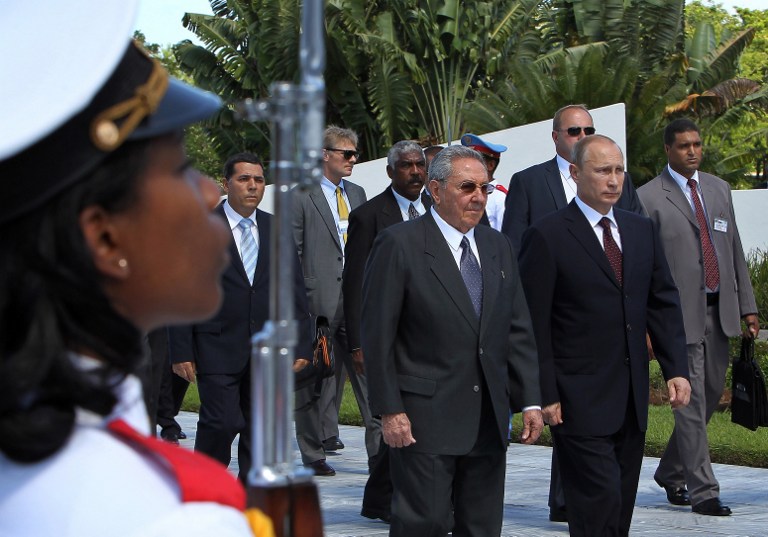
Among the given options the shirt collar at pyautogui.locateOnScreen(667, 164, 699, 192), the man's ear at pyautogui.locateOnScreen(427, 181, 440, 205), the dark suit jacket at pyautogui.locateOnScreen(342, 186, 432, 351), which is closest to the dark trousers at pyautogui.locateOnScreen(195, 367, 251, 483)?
the dark suit jacket at pyautogui.locateOnScreen(342, 186, 432, 351)

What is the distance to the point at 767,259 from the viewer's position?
1758 centimetres

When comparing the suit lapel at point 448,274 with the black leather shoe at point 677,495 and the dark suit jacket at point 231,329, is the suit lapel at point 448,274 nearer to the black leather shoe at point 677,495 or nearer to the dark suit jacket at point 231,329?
the dark suit jacket at point 231,329

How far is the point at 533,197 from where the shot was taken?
8578mm

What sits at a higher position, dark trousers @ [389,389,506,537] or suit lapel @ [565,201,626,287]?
suit lapel @ [565,201,626,287]

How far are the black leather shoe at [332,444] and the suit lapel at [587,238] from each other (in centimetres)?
451

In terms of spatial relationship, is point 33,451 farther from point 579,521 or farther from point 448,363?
point 579,521

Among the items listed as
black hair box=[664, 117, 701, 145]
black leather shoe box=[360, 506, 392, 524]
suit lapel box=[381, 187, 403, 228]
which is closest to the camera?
black leather shoe box=[360, 506, 392, 524]

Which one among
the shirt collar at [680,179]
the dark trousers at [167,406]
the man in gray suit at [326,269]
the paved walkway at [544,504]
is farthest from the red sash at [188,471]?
the dark trousers at [167,406]

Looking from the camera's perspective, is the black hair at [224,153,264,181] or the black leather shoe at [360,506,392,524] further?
the black hair at [224,153,264,181]

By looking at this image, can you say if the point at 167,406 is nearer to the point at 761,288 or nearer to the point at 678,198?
the point at 678,198

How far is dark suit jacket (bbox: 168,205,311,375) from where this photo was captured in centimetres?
812

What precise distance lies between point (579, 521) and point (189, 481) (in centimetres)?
554

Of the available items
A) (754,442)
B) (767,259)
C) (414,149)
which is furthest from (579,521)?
(767,259)

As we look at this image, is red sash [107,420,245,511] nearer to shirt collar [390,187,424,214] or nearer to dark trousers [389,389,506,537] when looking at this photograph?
dark trousers [389,389,506,537]
